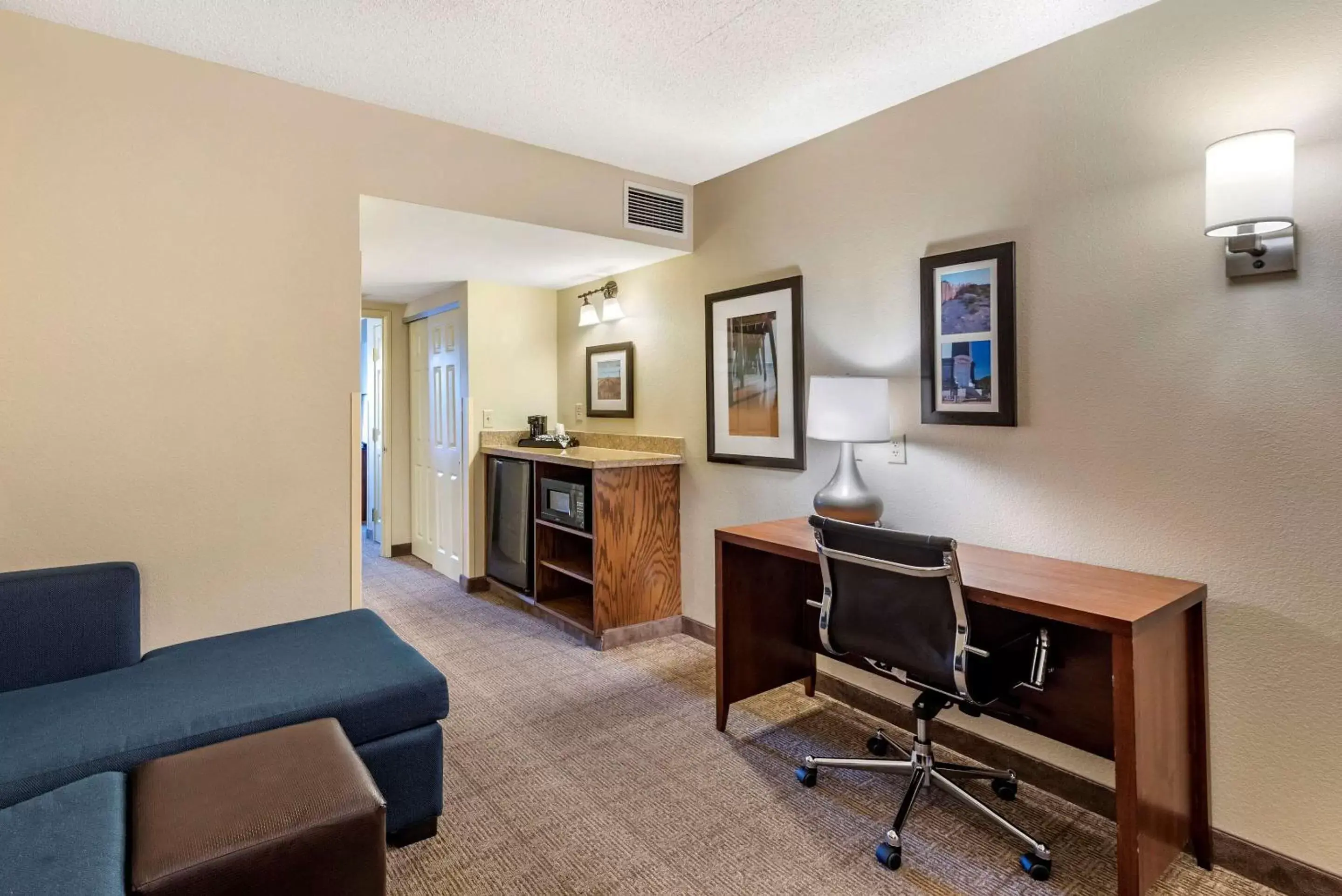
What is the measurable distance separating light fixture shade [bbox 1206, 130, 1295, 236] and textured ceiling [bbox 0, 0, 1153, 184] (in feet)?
1.99

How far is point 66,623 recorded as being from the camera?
6.28 ft

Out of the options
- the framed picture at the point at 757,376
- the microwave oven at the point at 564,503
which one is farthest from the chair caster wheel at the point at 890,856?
the microwave oven at the point at 564,503

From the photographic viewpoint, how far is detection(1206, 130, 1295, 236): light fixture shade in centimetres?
160

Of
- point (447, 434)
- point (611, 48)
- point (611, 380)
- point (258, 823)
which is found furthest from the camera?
point (447, 434)

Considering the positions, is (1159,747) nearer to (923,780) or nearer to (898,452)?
(923,780)

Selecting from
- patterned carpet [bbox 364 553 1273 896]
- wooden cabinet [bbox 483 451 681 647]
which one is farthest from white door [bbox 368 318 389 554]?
patterned carpet [bbox 364 553 1273 896]

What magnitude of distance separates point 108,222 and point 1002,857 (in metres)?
3.26

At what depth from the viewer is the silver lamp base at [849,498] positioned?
247cm

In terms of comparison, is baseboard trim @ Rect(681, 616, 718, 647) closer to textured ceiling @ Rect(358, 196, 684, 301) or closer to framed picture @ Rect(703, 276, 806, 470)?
framed picture @ Rect(703, 276, 806, 470)

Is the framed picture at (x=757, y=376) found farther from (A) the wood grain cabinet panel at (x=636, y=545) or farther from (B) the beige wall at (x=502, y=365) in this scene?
(B) the beige wall at (x=502, y=365)

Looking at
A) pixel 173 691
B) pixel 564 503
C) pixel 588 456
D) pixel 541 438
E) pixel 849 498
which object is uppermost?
pixel 541 438

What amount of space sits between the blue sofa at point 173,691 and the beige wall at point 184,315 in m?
0.25

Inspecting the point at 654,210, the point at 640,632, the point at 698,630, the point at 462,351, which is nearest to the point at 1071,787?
the point at 698,630

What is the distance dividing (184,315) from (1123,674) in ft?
9.54
